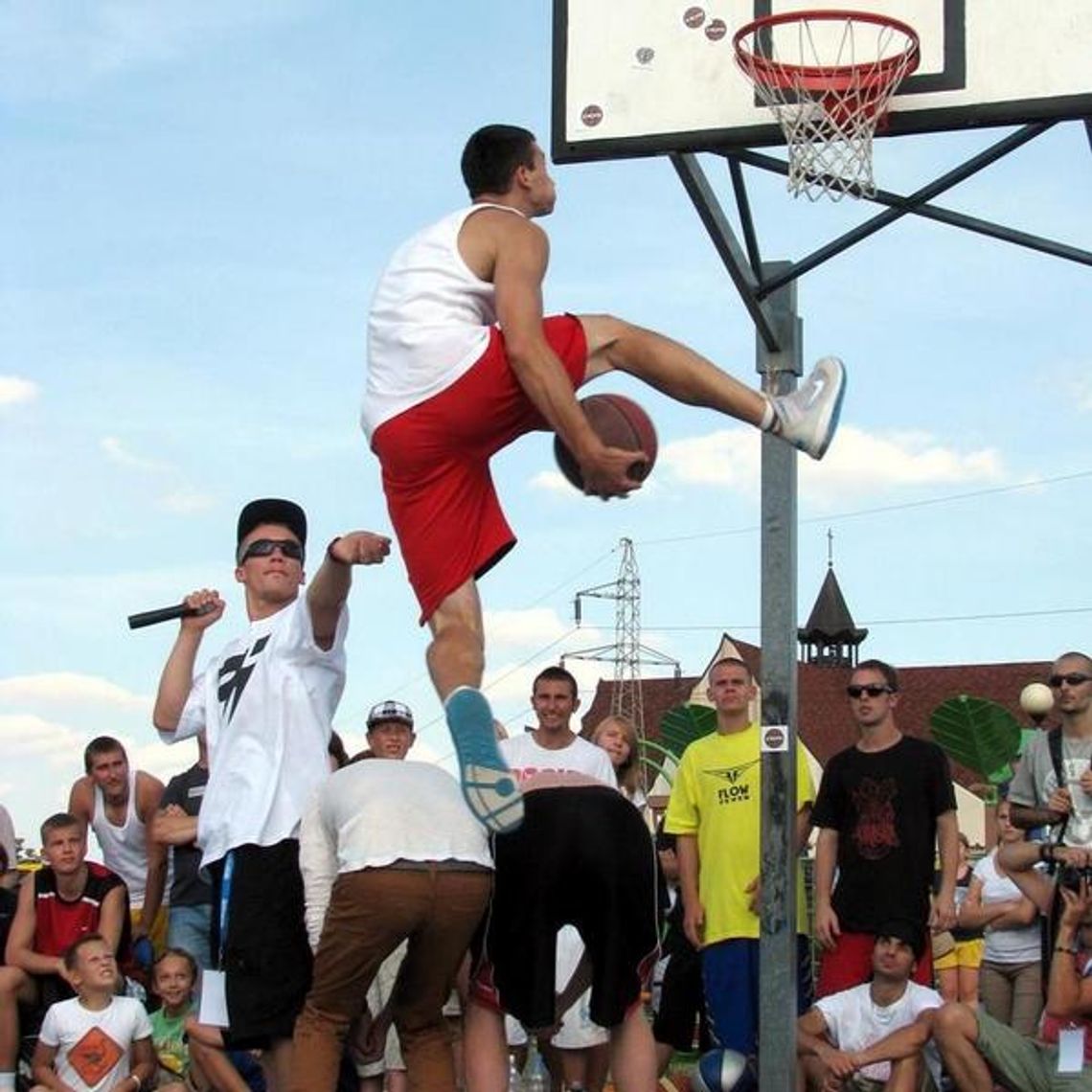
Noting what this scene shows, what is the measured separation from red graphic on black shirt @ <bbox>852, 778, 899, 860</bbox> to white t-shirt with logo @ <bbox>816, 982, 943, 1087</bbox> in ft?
2.05

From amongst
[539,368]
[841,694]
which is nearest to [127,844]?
[539,368]

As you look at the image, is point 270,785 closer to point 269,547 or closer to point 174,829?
point 269,547

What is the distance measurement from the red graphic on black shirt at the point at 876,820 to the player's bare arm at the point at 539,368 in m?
3.46

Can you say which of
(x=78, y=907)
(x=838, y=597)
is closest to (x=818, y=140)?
(x=78, y=907)

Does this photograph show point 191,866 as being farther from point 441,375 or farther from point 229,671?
point 441,375

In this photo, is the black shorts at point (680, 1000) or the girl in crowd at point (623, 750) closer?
the black shorts at point (680, 1000)

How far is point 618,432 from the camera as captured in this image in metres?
6.40

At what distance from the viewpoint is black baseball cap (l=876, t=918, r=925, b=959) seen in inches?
354

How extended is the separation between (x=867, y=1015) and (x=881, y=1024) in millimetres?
97

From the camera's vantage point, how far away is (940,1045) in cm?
888

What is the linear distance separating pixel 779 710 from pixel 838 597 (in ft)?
255

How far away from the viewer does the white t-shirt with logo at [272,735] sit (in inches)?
253

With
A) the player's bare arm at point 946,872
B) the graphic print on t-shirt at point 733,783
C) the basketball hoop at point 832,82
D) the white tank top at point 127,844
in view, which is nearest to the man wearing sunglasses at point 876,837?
the player's bare arm at point 946,872

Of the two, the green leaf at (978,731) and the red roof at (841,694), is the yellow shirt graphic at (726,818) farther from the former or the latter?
the red roof at (841,694)
